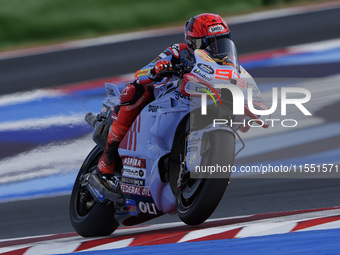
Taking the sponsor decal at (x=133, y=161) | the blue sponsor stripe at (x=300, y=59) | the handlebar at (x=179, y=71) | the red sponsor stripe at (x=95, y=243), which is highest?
the blue sponsor stripe at (x=300, y=59)

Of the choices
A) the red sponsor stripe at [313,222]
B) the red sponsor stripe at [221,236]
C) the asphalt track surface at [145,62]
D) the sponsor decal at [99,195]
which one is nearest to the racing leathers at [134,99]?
the sponsor decal at [99,195]

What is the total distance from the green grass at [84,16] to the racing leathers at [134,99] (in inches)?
256

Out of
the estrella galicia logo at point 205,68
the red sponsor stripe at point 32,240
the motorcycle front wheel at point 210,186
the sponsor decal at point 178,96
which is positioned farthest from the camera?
the red sponsor stripe at point 32,240

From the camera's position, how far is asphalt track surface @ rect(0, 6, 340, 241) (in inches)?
249

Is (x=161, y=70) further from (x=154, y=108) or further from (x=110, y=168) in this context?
(x=110, y=168)

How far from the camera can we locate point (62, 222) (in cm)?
657

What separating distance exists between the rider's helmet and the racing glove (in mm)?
216

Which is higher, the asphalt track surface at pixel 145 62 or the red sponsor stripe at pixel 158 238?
the asphalt track surface at pixel 145 62

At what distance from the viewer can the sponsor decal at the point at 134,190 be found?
5105 millimetres

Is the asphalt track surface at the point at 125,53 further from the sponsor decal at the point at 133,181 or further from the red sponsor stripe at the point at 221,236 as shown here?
the red sponsor stripe at the point at 221,236

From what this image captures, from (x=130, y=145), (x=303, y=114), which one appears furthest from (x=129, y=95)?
(x=303, y=114)

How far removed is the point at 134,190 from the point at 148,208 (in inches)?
6.7

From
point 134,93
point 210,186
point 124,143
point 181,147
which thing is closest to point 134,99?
point 134,93

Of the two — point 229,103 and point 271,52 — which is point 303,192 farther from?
point 271,52
